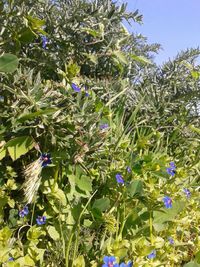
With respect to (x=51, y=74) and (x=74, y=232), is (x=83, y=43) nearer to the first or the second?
(x=51, y=74)

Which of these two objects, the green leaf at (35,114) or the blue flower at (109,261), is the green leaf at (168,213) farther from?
the green leaf at (35,114)

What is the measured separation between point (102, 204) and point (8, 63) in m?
0.70

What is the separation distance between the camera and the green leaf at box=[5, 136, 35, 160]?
184cm

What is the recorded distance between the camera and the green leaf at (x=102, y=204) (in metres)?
1.96

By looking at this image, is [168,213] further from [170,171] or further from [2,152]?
[2,152]

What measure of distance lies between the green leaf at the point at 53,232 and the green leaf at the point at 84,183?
0.70 feet

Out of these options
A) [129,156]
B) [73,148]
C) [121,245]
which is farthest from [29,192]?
[129,156]

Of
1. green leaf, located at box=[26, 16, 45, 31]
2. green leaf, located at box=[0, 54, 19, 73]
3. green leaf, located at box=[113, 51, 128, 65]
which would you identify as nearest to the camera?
green leaf, located at box=[0, 54, 19, 73]

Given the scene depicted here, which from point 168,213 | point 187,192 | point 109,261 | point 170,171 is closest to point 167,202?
point 168,213

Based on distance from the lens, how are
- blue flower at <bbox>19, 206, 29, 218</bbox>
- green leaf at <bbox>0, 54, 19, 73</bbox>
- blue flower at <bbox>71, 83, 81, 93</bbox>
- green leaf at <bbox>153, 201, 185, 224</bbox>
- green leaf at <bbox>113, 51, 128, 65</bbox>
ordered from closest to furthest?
green leaf at <bbox>0, 54, 19, 73</bbox>
blue flower at <bbox>19, 206, 29, 218</bbox>
blue flower at <bbox>71, 83, 81, 93</bbox>
green leaf at <bbox>153, 201, 185, 224</bbox>
green leaf at <bbox>113, 51, 128, 65</bbox>

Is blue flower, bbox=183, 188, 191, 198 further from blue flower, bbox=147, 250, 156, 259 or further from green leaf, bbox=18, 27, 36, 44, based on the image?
green leaf, bbox=18, 27, 36, 44

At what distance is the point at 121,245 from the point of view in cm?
189

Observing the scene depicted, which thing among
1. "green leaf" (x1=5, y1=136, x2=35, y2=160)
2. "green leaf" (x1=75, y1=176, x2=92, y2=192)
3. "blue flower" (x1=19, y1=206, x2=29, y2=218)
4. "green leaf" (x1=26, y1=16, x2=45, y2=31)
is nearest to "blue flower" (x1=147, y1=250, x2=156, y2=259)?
"green leaf" (x1=75, y1=176, x2=92, y2=192)

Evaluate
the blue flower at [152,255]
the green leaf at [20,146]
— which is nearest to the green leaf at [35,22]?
the green leaf at [20,146]
